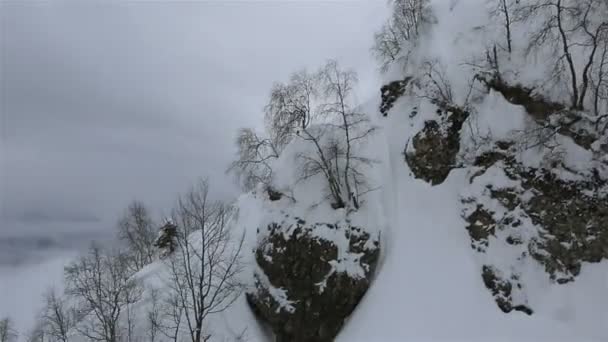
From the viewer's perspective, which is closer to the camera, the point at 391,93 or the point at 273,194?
the point at 273,194

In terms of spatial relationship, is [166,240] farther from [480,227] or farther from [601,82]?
[601,82]

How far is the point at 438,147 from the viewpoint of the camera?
16.9 m

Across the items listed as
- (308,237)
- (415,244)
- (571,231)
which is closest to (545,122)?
(571,231)

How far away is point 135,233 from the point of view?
128 ft

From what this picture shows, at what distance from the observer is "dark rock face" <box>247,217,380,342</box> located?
14625 mm

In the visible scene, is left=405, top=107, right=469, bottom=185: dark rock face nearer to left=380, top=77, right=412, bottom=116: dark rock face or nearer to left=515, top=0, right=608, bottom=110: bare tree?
left=380, top=77, right=412, bottom=116: dark rock face

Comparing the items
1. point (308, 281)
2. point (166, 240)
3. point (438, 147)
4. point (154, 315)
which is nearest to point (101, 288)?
point (154, 315)

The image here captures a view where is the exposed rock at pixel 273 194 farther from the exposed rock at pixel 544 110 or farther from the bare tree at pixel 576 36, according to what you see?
the bare tree at pixel 576 36

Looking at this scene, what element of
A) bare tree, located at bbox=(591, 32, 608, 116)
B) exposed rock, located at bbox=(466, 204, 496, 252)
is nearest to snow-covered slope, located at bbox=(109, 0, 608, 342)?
exposed rock, located at bbox=(466, 204, 496, 252)

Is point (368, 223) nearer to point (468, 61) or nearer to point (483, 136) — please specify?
point (483, 136)

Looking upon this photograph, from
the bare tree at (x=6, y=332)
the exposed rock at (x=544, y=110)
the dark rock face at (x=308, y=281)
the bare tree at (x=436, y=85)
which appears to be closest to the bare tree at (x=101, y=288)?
the dark rock face at (x=308, y=281)

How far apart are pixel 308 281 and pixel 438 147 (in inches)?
359

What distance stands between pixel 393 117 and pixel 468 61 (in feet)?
16.0

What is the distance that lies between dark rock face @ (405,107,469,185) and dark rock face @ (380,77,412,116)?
3628 mm
